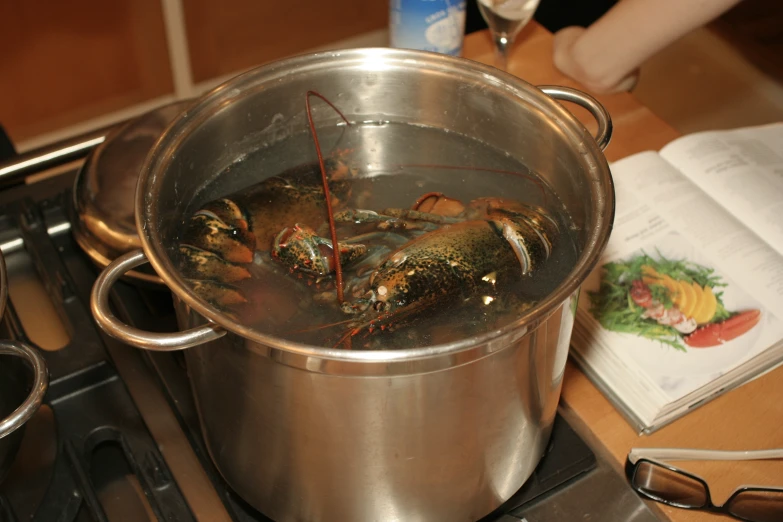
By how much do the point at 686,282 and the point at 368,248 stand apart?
43 centimetres

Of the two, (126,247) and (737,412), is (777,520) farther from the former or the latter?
(126,247)

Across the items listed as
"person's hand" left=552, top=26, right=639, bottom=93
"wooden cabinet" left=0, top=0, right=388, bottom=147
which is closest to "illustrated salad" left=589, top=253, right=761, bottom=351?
"person's hand" left=552, top=26, right=639, bottom=93

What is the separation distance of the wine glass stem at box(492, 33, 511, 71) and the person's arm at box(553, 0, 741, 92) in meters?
0.10

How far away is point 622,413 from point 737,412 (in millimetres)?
129

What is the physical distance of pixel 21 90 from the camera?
2.09m

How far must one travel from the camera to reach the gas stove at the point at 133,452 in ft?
2.48

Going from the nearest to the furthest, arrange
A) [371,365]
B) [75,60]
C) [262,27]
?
[371,365]
[75,60]
[262,27]

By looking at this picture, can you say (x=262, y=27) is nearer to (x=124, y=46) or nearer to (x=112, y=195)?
(x=124, y=46)

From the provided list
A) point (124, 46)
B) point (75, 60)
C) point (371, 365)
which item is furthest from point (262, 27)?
point (371, 365)

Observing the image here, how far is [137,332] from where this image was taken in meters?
0.58

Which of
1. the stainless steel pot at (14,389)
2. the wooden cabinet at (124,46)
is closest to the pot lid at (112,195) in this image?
the stainless steel pot at (14,389)

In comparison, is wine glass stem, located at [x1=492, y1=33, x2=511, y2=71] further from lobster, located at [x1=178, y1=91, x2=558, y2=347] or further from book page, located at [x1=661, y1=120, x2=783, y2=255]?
lobster, located at [x1=178, y1=91, x2=558, y2=347]

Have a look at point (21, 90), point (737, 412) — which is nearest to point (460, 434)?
point (737, 412)

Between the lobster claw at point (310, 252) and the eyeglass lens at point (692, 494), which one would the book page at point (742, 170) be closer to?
the eyeglass lens at point (692, 494)
